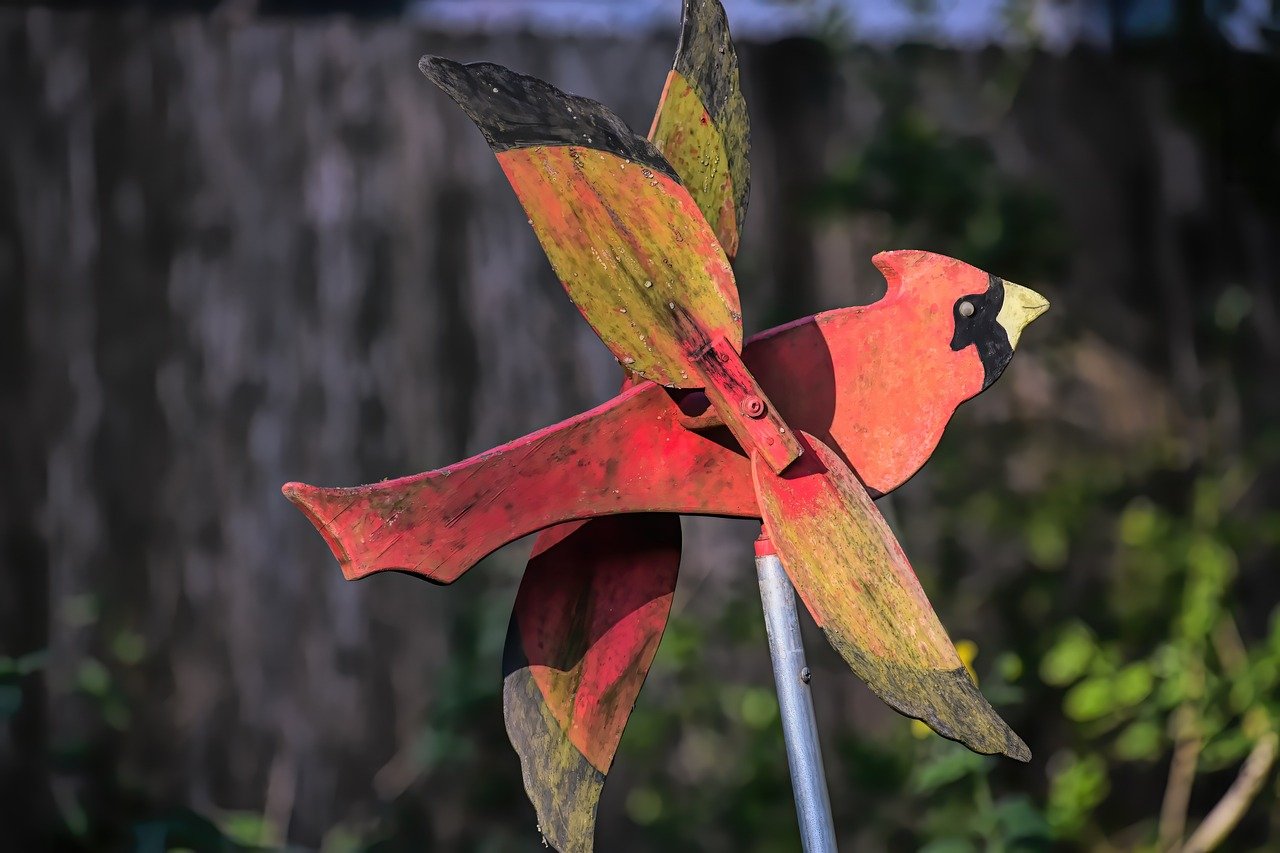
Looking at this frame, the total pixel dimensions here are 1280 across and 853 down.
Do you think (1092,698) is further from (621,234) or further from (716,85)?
(621,234)

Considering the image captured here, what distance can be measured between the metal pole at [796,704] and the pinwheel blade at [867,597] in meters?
0.05

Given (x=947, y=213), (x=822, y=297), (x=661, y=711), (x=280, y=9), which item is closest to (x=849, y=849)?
(x=661, y=711)

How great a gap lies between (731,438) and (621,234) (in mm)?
191

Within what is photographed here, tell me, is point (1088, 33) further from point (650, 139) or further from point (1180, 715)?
point (650, 139)

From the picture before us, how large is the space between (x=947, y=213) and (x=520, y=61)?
84cm

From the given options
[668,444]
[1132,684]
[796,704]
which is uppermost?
[668,444]

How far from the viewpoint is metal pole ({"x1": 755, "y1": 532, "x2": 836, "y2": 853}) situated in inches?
38.4

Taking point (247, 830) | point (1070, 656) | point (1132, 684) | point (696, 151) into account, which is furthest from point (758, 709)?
point (696, 151)

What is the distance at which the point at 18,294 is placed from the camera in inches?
79.2

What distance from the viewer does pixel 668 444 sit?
1018 mm

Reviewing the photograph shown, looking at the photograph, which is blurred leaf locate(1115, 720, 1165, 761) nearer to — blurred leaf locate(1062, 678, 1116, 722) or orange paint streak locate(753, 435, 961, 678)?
blurred leaf locate(1062, 678, 1116, 722)

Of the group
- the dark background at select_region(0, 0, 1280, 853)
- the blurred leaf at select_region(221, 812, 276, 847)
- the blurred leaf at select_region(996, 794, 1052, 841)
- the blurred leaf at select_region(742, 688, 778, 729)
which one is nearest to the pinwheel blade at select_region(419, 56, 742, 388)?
the dark background at select_region(0, 0, 1280, 853)

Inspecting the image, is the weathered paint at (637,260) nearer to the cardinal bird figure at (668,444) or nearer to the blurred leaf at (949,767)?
the cardinal bird figure at (668,444)

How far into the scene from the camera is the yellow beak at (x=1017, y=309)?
1.00m
